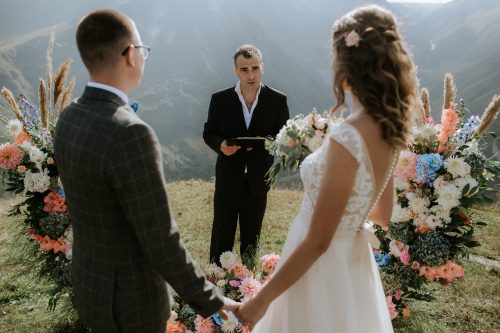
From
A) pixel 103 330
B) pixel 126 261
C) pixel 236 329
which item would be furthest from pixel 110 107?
pixel 236 329

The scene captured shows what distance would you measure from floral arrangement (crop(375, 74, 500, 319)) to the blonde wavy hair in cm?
183

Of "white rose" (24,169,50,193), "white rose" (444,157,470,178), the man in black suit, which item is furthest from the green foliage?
"white rose" (24,169,50,193)

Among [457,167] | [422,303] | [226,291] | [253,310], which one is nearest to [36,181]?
[226,291]

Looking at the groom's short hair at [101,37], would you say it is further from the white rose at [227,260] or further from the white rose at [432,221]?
the white rose at [432,221]

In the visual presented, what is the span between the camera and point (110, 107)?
2.02 meters

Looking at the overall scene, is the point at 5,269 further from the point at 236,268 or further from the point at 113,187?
the point at 113,187

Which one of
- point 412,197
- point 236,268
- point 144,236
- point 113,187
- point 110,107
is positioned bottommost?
point 236,268

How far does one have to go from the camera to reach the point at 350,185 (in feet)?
7.02

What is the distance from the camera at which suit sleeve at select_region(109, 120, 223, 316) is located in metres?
1.91

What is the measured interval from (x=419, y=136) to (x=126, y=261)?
2991 millimetres

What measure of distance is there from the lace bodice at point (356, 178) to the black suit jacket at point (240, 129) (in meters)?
2.60

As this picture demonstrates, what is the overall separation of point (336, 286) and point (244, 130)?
9.96 ft

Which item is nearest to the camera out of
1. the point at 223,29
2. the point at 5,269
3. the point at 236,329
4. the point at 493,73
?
the point at 236,329

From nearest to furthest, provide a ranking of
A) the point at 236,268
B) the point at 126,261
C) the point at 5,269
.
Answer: the point at 126,261 → the point at 236,268 → the point at 5,269
